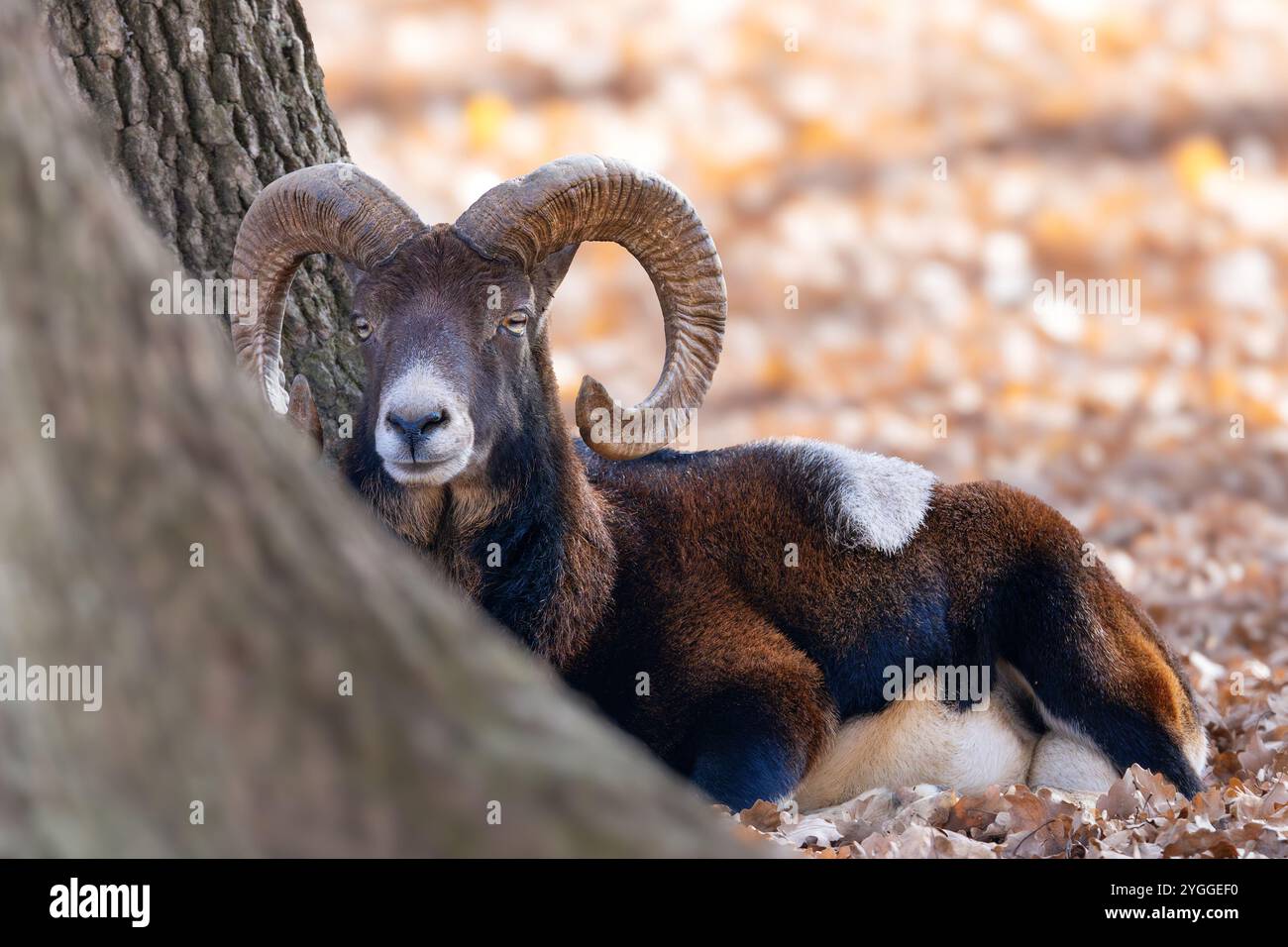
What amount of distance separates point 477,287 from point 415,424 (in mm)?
794

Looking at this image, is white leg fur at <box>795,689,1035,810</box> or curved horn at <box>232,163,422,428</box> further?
white leg fur at <box>795,689,1035,810</box>

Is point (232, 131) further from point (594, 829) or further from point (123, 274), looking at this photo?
point (594, 829)

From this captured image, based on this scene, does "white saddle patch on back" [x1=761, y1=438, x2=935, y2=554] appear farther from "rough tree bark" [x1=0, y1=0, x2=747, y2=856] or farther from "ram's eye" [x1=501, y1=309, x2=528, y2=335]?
"rough tree bark" [x1=0, y1=0, x2=747, y2=856]

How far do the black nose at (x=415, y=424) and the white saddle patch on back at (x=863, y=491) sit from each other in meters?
1.98

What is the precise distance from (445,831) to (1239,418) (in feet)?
41.0

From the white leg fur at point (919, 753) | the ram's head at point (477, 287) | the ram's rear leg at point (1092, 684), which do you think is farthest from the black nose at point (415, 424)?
the ram's rear leg at point (1092, 684)

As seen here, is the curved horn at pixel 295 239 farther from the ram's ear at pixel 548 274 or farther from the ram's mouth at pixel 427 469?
the ram's mouth at pixel 427 469

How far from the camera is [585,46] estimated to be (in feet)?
54.7

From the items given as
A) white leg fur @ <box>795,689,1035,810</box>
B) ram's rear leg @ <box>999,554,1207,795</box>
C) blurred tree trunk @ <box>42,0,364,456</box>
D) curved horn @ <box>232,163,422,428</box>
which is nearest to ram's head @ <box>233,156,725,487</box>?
curved horn @ <box>232,163,422,428</box>

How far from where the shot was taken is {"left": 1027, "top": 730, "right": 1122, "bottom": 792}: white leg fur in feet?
19.6

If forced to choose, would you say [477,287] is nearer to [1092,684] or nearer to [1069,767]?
[1092,684]

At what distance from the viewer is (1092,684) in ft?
20.0

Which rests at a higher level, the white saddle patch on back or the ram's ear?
the ram's ear

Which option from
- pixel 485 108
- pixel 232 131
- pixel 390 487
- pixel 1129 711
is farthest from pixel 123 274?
pixel 485 108
